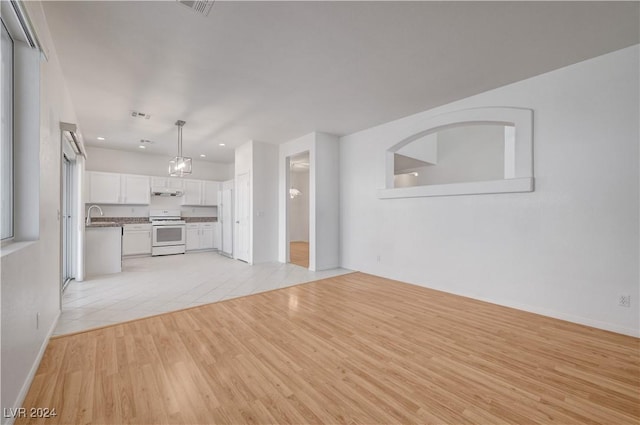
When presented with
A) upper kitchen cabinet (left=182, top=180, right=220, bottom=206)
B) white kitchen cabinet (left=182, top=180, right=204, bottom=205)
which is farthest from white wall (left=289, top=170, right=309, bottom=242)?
white kitchen cabinet (left=182, top=180, right=204, bottom=205)

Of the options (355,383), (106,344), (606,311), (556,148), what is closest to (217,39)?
(106,344)

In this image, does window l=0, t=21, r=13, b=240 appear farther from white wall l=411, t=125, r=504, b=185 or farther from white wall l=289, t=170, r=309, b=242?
white wall l=289, t=170, r=309, b=242

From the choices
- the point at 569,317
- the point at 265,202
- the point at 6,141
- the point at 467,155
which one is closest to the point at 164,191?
the point at 265,202

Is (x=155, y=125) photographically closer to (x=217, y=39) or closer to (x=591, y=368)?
(x=217, y=39)

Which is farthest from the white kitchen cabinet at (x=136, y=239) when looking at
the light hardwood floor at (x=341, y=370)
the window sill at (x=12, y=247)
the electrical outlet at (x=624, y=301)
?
the electrical outlet at (x=624, y=301)

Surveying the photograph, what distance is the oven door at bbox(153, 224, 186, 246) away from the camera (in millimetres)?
7069

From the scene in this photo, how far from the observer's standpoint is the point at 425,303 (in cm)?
353

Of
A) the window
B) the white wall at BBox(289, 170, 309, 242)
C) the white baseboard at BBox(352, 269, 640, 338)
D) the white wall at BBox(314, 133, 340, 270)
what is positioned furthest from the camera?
the white wall at BBox(289, 170, 309, 242)

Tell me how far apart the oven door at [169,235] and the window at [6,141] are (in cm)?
554

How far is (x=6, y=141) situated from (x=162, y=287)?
109 inches

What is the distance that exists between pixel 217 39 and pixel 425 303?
368 cm

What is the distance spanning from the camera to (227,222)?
287 inches

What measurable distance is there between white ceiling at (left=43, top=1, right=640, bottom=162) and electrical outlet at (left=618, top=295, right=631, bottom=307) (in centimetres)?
239

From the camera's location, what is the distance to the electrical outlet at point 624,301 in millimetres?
2643
